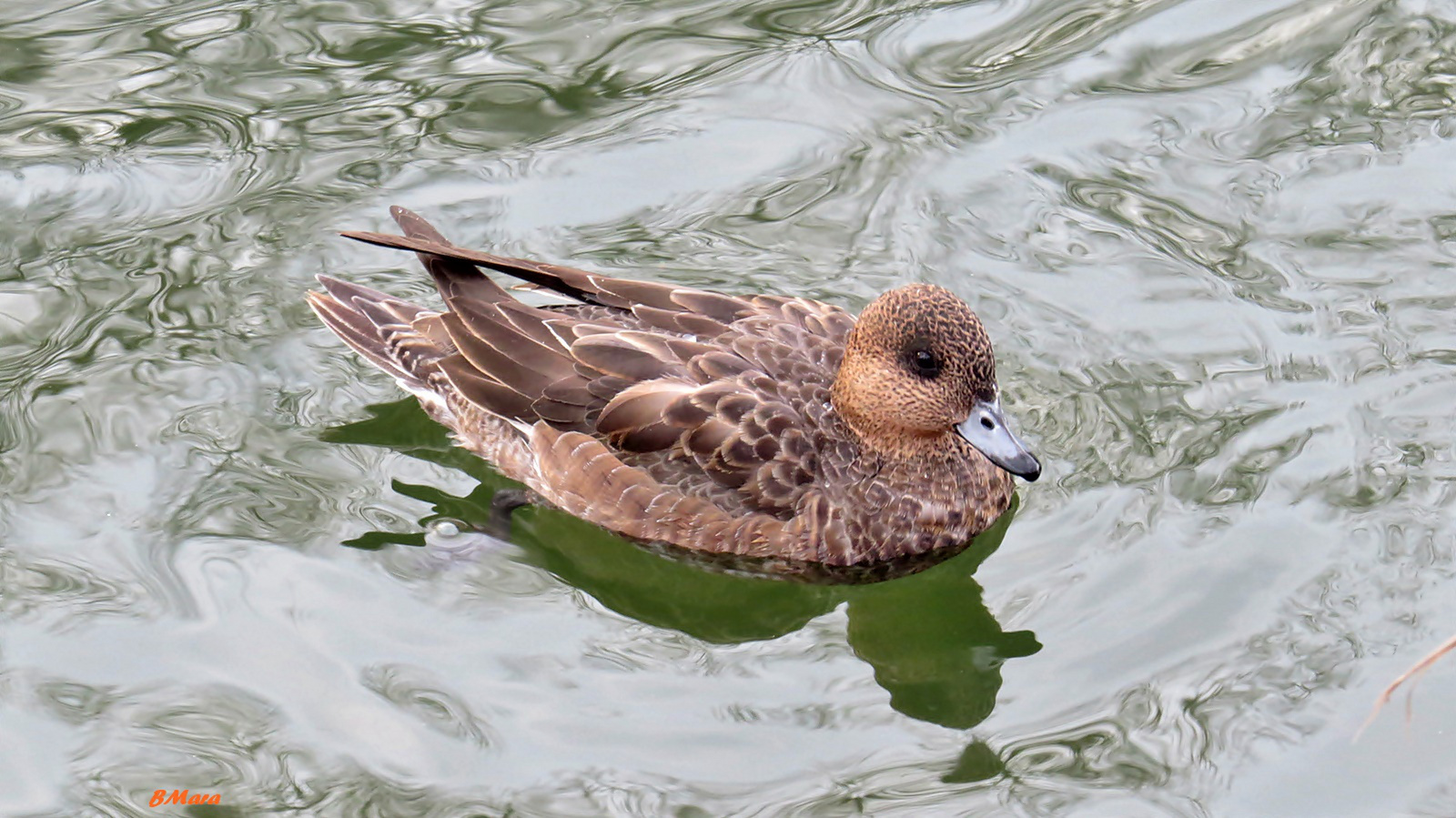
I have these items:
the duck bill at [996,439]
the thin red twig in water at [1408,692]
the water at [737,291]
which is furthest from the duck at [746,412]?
the thin red twig in water at [1408,692]

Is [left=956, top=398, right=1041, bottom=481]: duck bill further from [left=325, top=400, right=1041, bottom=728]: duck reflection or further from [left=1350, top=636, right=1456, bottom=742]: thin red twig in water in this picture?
[left=1350, top=636, right=1456, bottom=742]: thin red twig in water

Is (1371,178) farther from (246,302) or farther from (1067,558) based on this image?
(246,302)

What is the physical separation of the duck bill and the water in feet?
1.85

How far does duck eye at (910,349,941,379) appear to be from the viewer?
6953 mm

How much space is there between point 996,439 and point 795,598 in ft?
3.34

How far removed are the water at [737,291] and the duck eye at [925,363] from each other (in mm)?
855

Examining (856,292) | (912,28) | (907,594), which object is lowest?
(907,594)

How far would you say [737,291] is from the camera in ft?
28.3

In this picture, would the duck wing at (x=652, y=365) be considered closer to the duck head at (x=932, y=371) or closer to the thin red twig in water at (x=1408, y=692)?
the duck head at (x=932, y=371)

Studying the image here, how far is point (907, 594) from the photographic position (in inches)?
289

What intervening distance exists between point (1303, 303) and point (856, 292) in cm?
196

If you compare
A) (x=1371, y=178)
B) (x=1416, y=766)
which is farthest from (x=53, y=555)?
(x=1371, y=178)

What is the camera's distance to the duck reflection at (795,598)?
22.5ft
